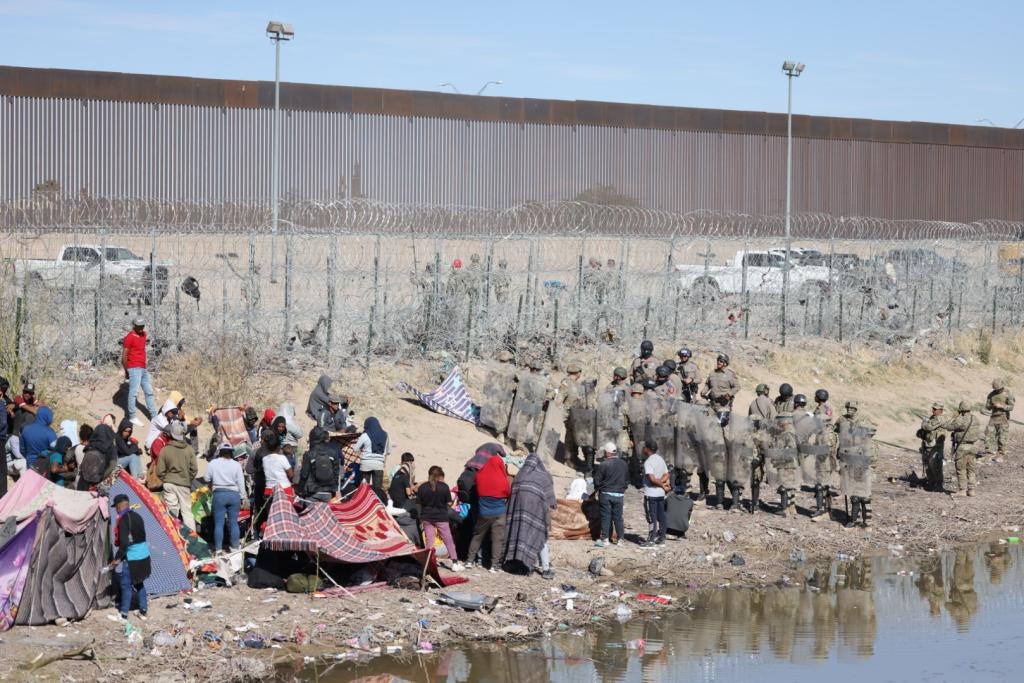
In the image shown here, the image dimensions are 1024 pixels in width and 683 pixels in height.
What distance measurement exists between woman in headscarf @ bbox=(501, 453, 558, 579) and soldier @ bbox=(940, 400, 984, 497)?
19.7ft

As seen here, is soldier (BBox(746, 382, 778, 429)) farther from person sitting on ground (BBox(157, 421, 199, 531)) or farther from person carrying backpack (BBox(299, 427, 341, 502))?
person sitting on ground (BBox(157, 421, 199, 531))

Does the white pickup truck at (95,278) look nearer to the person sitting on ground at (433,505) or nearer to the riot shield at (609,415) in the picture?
the riot shield at (609,415)

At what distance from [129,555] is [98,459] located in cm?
124

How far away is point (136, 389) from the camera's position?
16781 millimetres

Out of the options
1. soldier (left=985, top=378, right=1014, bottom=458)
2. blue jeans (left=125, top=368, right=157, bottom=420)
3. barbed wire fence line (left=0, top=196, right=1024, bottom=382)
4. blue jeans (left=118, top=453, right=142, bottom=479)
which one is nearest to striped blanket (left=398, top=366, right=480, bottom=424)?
barbed wire fence line (left=0, top=196, right=1024, bottom=382)

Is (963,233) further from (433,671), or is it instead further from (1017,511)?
(433,671)

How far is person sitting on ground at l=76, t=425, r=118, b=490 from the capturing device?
12.0 meters

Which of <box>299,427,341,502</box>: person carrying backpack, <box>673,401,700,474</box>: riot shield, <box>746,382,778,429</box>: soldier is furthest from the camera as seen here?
<box>746,382,778,429</box>: soldier

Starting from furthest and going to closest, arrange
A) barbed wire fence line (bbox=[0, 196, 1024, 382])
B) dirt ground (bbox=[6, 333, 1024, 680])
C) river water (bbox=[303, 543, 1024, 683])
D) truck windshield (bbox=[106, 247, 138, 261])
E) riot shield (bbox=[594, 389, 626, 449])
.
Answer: truck windshield (bbox=[106, 247, 138, 261]) → barbed wire fence line (bbox=[0, 196, 1024, 382]) → riot shield (bbox=[594, 389, 626, 449]) → river water (bbox=[303, 543, 1024, 683]) → dirt ground (bbox=[6, 333, 1024, 680])

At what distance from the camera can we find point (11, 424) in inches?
582

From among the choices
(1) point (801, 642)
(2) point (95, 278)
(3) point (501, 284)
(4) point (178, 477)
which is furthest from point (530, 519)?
(2) point (95, 278)

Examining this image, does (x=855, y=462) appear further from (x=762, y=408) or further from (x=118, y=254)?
(x=118, y=254)

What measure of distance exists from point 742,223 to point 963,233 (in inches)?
288

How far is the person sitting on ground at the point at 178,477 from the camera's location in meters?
12.8
